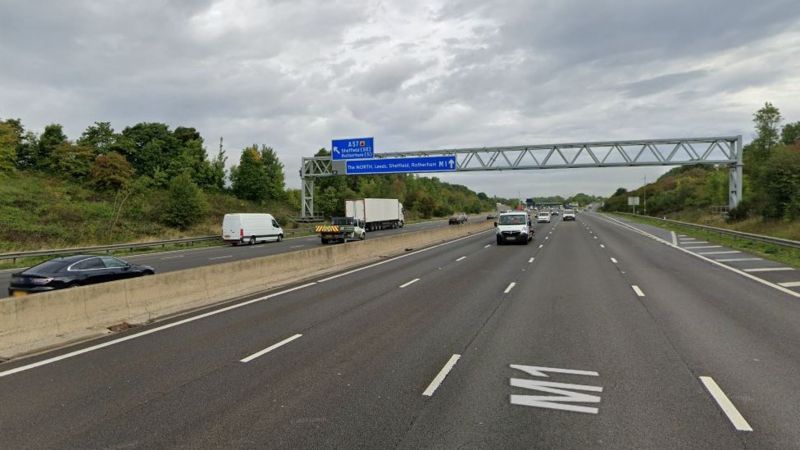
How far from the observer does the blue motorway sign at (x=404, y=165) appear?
46.6m

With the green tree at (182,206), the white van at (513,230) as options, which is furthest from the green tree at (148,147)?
the white van at (513,230)

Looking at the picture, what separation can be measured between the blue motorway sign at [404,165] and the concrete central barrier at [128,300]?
29.6 m

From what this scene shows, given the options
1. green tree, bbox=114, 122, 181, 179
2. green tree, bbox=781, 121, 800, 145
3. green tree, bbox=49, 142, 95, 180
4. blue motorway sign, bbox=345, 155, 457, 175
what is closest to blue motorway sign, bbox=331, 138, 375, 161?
blue motorway sign, bbox=345, 155, 457, 175

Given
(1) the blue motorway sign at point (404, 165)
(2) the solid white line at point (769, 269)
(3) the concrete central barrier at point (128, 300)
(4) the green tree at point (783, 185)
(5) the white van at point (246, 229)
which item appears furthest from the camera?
(1) the blue motorway sign at point (404, 165)

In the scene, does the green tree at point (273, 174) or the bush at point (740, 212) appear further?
the green tree at point (273, 174)

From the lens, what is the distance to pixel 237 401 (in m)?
5.71

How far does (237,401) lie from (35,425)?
1939 mm

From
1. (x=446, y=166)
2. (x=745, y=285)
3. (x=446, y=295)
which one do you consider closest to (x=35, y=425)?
(x=446, y=295)

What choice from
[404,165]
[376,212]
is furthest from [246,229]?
[376,212]

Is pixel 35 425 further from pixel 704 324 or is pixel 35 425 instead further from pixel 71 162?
pixel 71 162

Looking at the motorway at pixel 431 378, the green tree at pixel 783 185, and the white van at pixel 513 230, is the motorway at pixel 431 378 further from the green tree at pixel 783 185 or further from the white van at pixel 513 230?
the green tree at pixel 783 185

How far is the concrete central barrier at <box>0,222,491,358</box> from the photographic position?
316 inches

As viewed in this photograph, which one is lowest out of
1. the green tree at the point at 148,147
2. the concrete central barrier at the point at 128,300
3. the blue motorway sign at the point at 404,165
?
the concrete central barrier at the point at 128,300

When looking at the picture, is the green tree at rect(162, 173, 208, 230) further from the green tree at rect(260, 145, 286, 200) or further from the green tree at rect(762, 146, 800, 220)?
the green tree at rect(762, 146, 800, 220)
